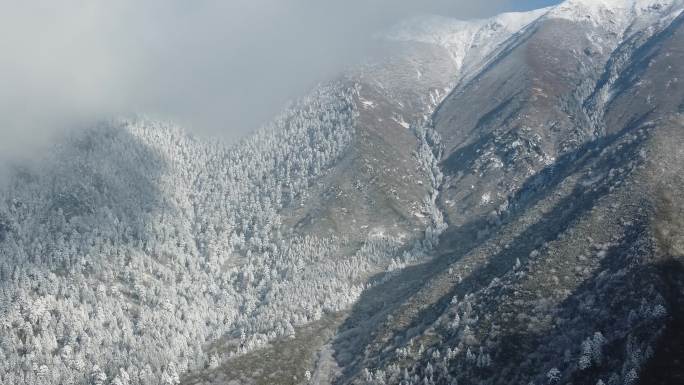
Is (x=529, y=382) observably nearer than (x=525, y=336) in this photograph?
Yes

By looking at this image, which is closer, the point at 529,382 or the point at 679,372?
the point at 679,372

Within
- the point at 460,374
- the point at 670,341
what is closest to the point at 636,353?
the point at 670,341

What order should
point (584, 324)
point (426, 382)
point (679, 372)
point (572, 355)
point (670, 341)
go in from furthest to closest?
point (426, 382)
point (584, 324)
point (572, 355)
point (670, 341)
point (679, 372)

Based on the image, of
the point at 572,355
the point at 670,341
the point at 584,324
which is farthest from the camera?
the point at 584,324

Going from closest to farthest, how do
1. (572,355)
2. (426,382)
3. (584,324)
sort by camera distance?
(572,355)
(584,324)
(426,382)

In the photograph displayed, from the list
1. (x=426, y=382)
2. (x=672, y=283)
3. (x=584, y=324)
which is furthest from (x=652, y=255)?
(x=426, y=382)

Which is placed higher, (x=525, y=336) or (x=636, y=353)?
(x=525, y=336)

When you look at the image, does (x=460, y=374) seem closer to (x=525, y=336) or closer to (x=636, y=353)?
(x=525, y=336)

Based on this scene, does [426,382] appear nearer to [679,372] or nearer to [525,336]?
[525,336]

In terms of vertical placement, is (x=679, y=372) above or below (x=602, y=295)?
below
